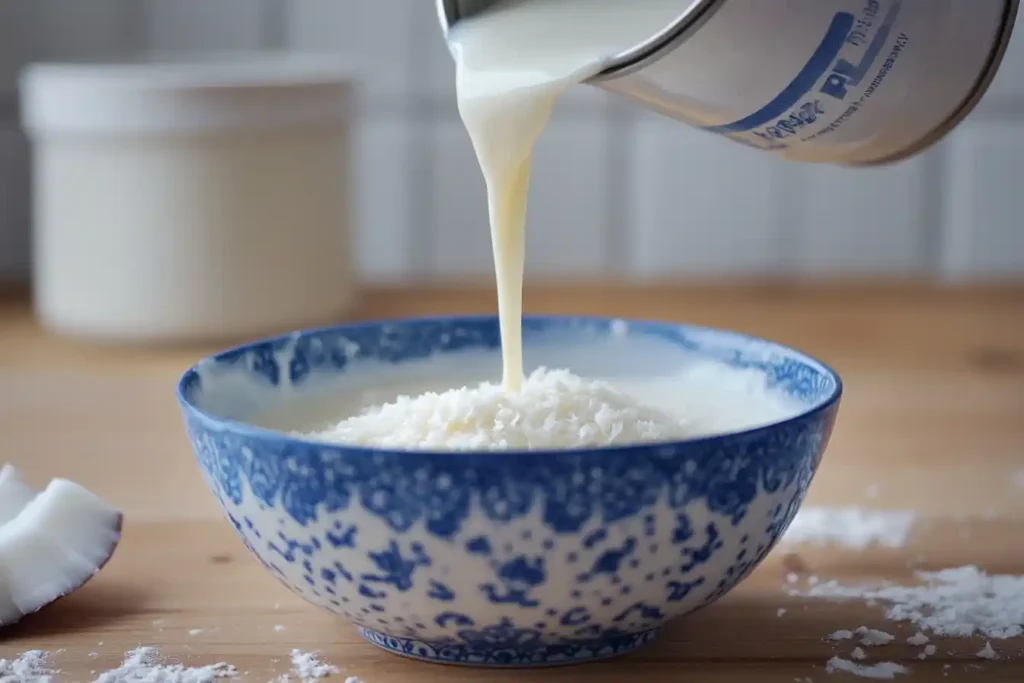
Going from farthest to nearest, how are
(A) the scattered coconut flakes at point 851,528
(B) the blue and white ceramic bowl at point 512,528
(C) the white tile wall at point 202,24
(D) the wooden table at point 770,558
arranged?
(C) the white tile wall at point 202,24 → (A) the scattered coconut flakes at point 851,528 → (D) the wooden table at point 770,558 → (B) the blue and white ceramic bowl at point 512,528

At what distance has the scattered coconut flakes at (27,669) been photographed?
62 cm

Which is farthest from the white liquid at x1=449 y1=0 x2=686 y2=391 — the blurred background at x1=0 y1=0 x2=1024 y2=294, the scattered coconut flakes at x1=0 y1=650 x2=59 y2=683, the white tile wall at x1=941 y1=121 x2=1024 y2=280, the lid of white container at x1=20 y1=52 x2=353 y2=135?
the white tile wall at x1=941 y1=121 x2=1024 y2=280

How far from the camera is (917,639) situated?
2.16ft

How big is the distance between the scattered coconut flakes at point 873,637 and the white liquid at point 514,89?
22 cm

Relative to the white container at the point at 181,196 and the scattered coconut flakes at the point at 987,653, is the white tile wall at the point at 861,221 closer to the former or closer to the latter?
the white container at the point at 181,196

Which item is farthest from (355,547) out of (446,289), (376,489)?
(446,289)

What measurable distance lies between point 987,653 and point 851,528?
182mm

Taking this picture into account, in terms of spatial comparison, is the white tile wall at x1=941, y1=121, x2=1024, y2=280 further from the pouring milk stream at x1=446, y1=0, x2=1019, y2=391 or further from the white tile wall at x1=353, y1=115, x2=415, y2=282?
the pouring milk stream at x1=446, y1=0, x2=1019, y2=391

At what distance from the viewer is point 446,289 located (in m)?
1.52

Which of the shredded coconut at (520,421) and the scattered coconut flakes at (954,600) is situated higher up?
the shredded coconut at (520,421)

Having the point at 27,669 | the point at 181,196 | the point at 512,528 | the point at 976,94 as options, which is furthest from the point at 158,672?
the point at 181,196

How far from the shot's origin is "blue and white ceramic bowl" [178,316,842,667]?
1.78ft

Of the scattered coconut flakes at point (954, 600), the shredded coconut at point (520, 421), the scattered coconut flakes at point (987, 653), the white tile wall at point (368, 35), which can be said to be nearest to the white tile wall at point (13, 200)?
the white tile wall at point (368, 35)

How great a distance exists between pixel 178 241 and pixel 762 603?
27.4 inches
